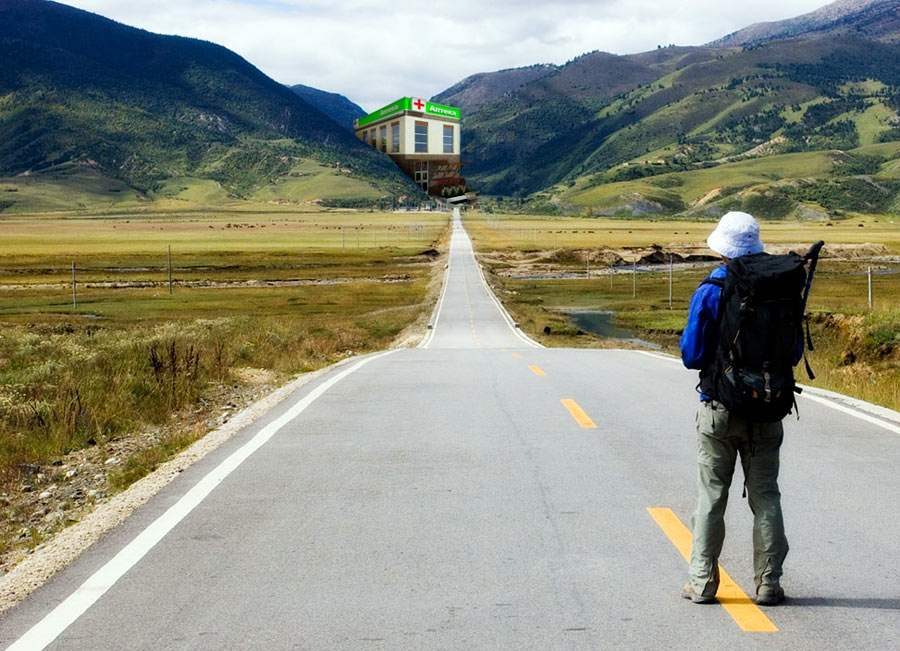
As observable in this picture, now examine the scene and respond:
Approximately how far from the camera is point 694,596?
472 centimetres

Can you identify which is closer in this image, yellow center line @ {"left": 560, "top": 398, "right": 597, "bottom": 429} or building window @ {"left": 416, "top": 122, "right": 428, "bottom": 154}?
yellow center line @ {"left": 560, "top": 398, "right": 597, "bottom": 429}

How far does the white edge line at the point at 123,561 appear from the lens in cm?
429

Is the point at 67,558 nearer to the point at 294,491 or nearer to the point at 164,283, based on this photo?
the point at 294,491

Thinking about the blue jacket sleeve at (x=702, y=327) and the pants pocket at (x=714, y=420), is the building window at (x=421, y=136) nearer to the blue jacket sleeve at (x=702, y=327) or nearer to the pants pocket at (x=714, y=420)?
the blue jacket sleeve at (x=702, y=327)

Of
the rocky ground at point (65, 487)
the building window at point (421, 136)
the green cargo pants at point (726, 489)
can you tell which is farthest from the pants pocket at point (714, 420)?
the building window at point (421, 136)

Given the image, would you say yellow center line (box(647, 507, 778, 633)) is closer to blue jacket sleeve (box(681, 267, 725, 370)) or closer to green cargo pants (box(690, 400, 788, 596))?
green cargo pants (box(690, 400, 788, 596))

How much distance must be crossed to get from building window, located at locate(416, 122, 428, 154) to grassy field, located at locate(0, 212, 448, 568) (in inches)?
936

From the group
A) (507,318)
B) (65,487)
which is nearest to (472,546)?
(65,487)

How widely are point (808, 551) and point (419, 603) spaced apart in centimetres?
258

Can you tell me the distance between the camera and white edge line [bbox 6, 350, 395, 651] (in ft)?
14.1

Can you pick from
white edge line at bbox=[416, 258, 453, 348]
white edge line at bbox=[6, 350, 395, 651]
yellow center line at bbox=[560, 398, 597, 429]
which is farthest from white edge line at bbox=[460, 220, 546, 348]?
white edge line at bbox=[6, 350, 395, 651]

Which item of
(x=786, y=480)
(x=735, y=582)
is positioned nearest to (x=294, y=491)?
(x=735, y=582)

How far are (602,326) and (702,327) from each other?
158 feet

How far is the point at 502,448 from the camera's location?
→ 8719 mm
